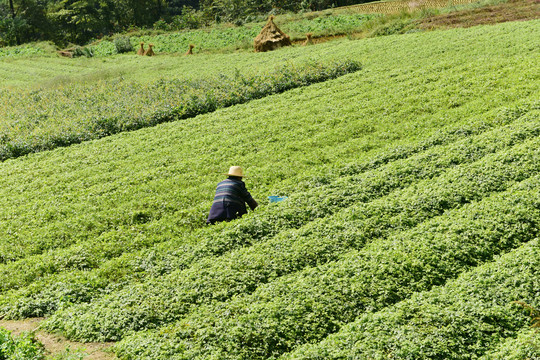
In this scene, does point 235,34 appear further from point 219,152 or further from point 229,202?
point 229,202

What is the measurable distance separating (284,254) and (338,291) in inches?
70.0

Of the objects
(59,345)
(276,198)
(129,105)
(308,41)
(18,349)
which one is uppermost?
(308,41)

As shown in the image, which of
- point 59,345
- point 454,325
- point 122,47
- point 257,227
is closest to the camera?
point 454,325

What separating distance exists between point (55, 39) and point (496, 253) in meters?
95.6

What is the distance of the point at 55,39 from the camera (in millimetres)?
88500

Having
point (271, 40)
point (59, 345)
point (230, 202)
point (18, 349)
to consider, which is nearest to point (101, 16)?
point (271, 40)

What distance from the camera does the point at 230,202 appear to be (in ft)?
40.4

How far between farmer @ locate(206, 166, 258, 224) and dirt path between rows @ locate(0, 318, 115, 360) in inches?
187

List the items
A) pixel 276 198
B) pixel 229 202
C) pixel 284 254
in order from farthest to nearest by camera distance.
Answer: pixel 276 198, pixel 229 202, pixel 284 254

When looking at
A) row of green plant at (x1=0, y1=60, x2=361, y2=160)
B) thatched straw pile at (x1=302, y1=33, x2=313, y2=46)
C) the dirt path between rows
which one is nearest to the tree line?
thatched straw pile at (x1=302, y1=33, x2=313, y2=46)

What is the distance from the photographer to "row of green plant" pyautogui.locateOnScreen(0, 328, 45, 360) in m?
7.41

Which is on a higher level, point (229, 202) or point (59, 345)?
point (229, 202)

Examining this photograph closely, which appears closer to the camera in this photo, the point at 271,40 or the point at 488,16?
the point at 488,16

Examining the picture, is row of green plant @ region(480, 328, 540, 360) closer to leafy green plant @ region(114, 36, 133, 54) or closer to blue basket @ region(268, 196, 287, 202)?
blue basket @ region(268, 196, 287, 202)
